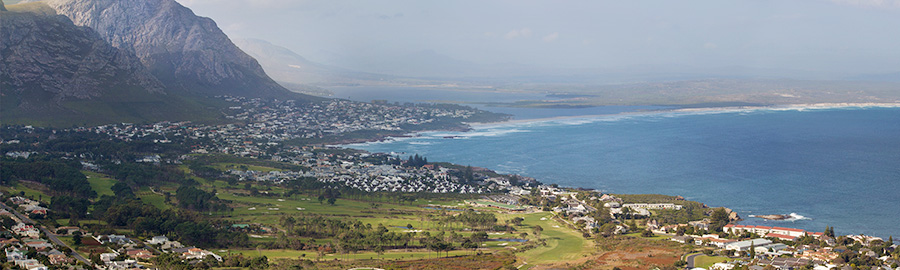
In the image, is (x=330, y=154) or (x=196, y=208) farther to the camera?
(x=330, y=154)

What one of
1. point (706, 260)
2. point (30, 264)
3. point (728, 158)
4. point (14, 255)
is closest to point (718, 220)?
point (706, 260)

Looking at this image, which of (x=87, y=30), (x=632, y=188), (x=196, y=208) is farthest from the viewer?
(x=87, y=30)

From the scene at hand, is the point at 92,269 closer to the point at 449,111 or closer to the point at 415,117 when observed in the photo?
the point at 415,117

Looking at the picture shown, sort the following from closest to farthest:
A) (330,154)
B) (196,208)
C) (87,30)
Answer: (196,208) → (330,154) → (87,30)

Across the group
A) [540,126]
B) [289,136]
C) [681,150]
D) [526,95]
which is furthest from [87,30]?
[526,95]

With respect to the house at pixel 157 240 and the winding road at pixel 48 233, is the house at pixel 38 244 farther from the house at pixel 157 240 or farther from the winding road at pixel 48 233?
the house at pixel 157 240

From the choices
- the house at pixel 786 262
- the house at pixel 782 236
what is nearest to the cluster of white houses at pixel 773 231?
the house at pixel 782 236

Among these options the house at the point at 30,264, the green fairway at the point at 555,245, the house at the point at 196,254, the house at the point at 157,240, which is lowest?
the green fairway at the point at 555,245

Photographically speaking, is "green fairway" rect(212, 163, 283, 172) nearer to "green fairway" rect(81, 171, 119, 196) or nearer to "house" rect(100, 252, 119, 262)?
"green fairway" rect(81, 171, 119, 196)
